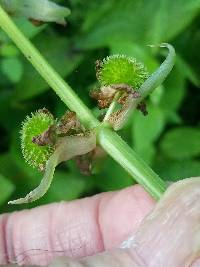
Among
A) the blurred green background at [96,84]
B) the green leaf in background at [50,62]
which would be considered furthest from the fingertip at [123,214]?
the green leaf in background at [50,62]

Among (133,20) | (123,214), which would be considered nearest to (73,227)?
(123,214)

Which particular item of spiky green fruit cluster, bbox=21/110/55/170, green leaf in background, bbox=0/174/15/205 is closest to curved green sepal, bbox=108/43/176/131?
spiky green fruit cluster, bbox=21/110/55/170

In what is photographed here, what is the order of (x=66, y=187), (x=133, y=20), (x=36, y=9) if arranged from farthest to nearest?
1. (x=133, y=20)
2. (x=66, y=187)
3. (x=36, y=9)

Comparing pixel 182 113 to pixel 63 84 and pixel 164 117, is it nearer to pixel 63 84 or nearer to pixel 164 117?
pixel 164 117

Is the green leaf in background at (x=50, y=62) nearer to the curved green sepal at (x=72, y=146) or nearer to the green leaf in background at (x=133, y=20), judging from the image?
the green leaf in background at (x=133, y=20)

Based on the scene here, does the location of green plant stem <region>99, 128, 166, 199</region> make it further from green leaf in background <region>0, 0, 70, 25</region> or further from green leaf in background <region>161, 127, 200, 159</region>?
green leaf in background <region>161, 127, 200, 159</region>

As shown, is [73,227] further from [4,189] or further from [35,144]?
[35,144]

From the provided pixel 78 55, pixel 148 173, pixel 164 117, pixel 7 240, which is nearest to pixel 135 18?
pixel 78 55
